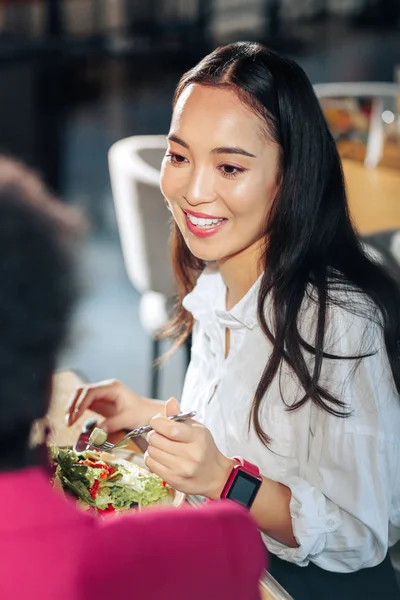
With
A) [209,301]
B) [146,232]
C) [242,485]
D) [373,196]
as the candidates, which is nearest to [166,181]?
[209,301]

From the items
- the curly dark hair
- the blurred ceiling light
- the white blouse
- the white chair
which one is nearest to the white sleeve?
the white blouse

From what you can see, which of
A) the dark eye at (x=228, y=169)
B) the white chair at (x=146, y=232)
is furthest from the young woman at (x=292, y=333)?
the white chair at (x=146, y=232)

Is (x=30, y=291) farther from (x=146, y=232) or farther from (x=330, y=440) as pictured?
(x=146, y=232)

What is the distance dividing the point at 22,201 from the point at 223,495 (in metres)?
0.68

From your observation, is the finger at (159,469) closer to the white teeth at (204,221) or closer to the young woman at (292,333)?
the young woman at (292,333)

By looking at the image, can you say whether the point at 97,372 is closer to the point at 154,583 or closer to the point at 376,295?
the point at 376,295

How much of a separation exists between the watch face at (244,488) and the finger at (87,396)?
1.33ft

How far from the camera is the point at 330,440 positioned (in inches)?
56.9

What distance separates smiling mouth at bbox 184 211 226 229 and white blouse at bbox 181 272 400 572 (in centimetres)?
14

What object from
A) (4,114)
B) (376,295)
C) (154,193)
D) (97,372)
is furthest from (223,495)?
(4,114)

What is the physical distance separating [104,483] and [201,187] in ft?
1.53

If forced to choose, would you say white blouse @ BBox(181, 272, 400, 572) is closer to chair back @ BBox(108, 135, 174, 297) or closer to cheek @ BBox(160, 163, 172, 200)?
cheek @ BBox(160, 163, 172, 200)

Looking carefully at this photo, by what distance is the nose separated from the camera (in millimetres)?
1501

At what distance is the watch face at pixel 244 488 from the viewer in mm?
1361
